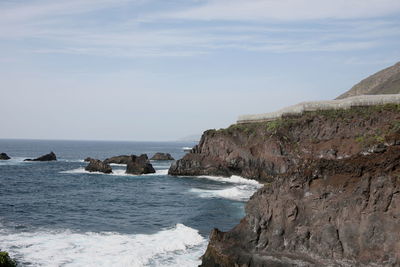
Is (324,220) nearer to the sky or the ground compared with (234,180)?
nearer to the sky

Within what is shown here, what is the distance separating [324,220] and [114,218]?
2804 cm

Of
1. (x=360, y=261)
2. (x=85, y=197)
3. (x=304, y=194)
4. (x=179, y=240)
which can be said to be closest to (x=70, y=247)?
(x=179, y=240)

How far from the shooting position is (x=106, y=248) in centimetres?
3170

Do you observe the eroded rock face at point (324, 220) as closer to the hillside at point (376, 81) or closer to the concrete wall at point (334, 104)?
the concrete wall at point (334, 104)

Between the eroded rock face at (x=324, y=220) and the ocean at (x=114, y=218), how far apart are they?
6863 millimetres

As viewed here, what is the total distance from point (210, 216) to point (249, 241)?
2063cm

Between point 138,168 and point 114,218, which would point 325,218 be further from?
point 138,168

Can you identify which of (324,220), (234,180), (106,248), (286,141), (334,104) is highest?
(334,104)

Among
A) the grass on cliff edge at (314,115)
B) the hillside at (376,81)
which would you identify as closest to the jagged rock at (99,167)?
the grass on cliff edge at (314,115)

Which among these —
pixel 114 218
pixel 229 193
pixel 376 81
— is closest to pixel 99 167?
pixel 229 193

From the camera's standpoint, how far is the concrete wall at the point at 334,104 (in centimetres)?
6788

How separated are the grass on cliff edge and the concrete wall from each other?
1.23m

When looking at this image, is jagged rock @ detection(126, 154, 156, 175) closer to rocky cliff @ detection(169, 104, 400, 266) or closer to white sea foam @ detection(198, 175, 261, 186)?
white sea foam @ detection(198, 175, 261, 186)

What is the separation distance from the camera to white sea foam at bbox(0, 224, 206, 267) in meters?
28.8
